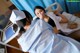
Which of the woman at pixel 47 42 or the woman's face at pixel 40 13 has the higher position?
→ the woman's face at pixel 40 13

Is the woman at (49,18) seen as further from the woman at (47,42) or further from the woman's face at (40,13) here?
the woman at (47,42)

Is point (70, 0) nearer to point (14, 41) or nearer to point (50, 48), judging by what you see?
point (50, 48)

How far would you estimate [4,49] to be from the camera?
2.27 meters

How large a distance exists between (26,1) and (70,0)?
561 millimetres

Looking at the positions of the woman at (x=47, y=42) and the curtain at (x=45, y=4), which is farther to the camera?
the curtain at (x=45, y=4)

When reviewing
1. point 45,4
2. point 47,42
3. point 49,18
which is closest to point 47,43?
point 47,42

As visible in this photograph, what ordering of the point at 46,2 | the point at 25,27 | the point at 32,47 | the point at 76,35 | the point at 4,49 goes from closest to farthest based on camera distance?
the point at 32,47 → the point at 76,35 → the point at 25,27 → the point at 46,2 → the point at 4,49

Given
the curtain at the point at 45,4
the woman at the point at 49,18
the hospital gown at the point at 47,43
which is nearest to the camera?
the hospital gown at the point at 47,43

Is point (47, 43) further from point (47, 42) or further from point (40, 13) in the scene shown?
point (40, 13)

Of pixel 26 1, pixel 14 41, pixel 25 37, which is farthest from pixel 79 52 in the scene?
pixel 14 41

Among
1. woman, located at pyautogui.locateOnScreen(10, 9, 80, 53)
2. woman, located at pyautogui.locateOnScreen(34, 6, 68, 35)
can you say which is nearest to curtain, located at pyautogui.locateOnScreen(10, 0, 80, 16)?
woman, located at pyautogui.locateOnScreen(34, 6, 68, 35)

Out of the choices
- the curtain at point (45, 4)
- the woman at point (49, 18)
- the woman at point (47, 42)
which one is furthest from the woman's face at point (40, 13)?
the curtain at point (45, 4)

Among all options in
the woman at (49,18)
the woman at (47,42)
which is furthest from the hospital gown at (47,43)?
the woman at (49,18)

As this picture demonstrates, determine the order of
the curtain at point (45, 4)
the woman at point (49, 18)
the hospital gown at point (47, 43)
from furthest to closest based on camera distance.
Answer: the curtain at point (45, 4) → the woman at point (49, 18) → the hospital gown at point (47, 43)
